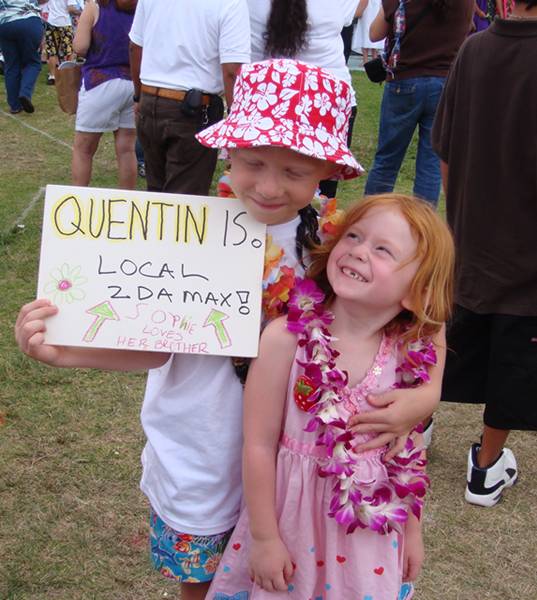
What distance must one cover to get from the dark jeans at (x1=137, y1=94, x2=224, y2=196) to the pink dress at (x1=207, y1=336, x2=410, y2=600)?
2.76 metres

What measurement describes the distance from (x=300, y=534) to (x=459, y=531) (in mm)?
1291

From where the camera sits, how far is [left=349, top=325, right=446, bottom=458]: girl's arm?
1.42 metres

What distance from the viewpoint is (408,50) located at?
4.39 metres

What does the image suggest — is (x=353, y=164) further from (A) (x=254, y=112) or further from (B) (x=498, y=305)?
(B) (x=498, y=305)

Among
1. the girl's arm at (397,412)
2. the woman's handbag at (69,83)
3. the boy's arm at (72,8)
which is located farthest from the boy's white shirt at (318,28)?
the boy's arm at (72,8)

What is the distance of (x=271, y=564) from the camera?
1458mm

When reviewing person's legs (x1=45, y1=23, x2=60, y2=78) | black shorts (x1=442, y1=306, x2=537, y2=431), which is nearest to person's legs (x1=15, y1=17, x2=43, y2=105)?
person's legs (x1=45, y1=23, x2=60, y2=78)

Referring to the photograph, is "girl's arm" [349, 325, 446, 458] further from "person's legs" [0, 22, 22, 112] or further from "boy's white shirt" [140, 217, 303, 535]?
"person's legs" [0, 22, 22, 112]

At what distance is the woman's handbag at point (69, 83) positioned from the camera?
515cm

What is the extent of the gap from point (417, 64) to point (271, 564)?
363 centimetres

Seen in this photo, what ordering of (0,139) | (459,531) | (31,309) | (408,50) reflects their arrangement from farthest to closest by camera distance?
(0,139) → (408,50) → (459,531) → (31,309)

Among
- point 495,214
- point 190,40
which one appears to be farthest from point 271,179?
point 190,40

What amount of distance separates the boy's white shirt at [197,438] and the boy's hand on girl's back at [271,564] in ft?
0.49

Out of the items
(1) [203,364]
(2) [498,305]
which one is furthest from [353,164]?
(2) [498,305]
